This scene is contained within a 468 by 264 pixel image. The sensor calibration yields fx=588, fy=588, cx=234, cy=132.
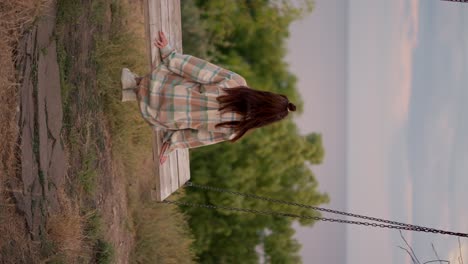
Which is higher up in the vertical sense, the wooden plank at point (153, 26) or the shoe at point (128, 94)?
the wooden plank at point (153, 26)

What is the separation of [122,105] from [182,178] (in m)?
1.07

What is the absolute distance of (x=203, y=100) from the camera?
4.25 m

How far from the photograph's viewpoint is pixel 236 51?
8898 mm

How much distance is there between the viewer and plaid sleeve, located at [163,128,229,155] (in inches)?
176

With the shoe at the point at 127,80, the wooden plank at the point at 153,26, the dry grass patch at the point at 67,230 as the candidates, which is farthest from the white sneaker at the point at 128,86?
the dry grass patch at the point at 67,230

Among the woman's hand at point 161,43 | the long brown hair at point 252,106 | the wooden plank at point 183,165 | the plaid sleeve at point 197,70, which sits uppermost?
the woman's hand at point 161,43

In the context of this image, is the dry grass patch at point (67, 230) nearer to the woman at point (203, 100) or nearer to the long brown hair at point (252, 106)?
the woman at point (203, 100)

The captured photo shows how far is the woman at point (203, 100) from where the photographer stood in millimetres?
4172

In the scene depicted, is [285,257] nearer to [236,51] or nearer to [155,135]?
[236,51]

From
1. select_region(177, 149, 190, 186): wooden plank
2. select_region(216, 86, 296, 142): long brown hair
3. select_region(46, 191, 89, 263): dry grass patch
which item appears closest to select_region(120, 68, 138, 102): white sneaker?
select_region(216, 86, 296, 142): long brown hair

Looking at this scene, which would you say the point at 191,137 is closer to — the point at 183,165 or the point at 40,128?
the point at 40,128

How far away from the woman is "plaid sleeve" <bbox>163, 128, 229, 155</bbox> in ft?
0.14

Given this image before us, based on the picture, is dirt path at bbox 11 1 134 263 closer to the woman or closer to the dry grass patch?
the dry grass patch

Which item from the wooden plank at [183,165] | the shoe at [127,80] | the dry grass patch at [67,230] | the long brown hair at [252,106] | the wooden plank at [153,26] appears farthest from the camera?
the wooden plank at [183,165]
